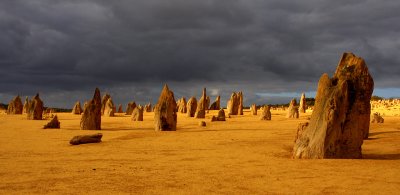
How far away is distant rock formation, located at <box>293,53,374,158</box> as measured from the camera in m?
11.3

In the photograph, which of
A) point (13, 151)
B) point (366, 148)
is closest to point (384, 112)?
point (366, 148)

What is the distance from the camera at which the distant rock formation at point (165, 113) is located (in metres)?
22.9

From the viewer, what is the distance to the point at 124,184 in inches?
321

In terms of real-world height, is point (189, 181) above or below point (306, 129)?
below

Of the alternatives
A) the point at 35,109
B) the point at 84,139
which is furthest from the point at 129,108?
the point at 84,139

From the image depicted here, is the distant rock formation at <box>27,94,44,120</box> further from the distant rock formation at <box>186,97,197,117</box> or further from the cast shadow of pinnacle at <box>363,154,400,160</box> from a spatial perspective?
the cast shadow of pinnacle at <box>363,154,400,160</box>

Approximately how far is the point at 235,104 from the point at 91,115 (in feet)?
87.9

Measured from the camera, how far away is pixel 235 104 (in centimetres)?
4988

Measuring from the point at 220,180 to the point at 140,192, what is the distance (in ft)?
5.85

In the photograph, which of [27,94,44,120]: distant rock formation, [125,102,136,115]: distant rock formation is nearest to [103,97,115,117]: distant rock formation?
[125,102,136,115]: distant rock formation

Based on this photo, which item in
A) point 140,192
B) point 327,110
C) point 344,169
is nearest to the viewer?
point 140,192

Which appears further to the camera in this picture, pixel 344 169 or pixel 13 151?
pixel 13 151

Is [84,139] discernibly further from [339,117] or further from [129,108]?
[129,108]

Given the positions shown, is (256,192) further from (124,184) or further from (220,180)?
(124,184)
